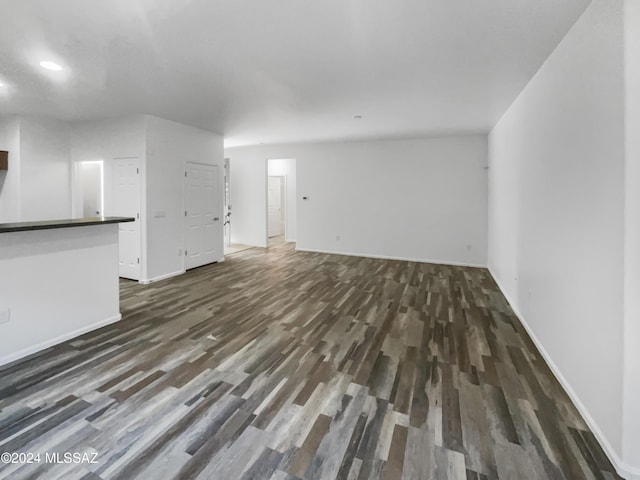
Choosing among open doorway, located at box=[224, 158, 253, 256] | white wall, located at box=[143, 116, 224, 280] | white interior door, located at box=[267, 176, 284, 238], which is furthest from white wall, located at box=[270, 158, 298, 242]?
white wall, located at box=[143, 116, 224, 280]

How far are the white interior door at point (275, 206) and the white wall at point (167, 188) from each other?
454cm

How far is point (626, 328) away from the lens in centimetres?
159

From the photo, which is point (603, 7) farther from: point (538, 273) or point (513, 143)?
point (513, 143)

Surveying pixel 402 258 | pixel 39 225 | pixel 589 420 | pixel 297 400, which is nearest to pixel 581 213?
pixel 589 420

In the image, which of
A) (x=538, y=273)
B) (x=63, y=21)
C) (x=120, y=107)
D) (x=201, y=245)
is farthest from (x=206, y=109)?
(x=538, y=273)

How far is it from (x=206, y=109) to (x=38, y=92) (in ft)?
6.55

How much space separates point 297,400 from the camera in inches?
85.9

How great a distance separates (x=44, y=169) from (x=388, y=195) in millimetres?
6566

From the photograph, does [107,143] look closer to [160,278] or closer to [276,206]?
[160,278]

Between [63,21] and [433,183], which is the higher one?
[63,21]

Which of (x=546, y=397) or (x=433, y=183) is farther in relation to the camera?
(x=433, y=183)

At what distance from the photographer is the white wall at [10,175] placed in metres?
5.18

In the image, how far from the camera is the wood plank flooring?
165cm

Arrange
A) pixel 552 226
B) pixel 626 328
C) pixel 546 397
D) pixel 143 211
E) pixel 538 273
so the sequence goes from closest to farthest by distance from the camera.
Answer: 1. pixel 626 328
2. pixel 546 397
3. pixel 552 226
4. pixel 538 273
5. pixel 143 211
